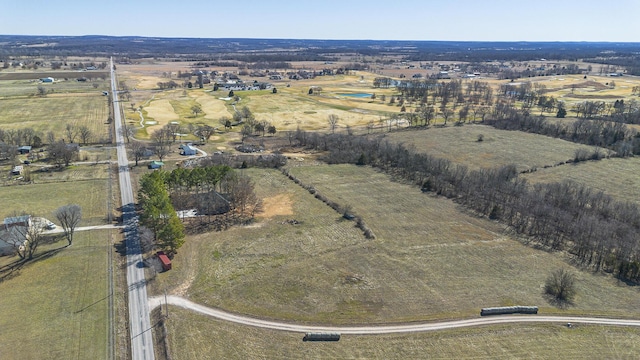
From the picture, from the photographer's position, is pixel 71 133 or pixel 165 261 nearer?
pixel 165 261

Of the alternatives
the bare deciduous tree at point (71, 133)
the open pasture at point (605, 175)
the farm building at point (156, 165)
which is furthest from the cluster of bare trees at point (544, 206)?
the bare deciduous tree at point (71, 133)

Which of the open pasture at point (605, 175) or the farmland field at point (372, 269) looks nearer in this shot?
the farmland field at point (372, 269)

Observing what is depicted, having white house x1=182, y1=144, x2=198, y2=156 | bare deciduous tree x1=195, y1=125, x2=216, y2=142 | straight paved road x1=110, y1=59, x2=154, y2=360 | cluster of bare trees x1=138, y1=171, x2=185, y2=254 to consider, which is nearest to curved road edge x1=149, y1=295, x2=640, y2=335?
straight paved road x1=110, y1=59, x2=154, y2=360

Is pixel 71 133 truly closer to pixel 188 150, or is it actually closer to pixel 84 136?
pixel 84 136

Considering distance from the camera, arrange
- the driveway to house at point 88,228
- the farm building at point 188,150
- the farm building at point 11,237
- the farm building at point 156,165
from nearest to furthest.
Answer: the farm building at point 11,237 → the driveway to house at point 88,228 → the farm building at point 156,165 → the farm building at point 188,150

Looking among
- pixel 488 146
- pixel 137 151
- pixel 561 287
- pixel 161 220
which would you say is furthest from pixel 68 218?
pixel 488 146

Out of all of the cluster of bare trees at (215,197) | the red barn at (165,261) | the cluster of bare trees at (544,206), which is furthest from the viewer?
the cluster of bare trees at (215,197)

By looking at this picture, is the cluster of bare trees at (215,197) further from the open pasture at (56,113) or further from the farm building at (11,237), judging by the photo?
the open pasture at (56,113)

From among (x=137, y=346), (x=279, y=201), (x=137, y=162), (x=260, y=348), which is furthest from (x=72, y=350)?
(x=137, y=162)
